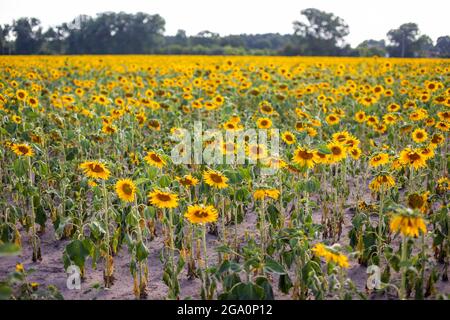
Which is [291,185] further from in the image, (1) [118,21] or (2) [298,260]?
(1) [118,21]

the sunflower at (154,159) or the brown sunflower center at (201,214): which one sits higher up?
the sunflower at (154,159)

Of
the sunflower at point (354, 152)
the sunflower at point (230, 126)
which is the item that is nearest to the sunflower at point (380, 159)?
the sunflower at point (354, 152)

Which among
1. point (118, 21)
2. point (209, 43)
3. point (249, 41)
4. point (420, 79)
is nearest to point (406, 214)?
point (420, 79)

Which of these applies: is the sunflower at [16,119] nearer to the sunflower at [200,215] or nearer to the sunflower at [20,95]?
the sunflower at [20,95]

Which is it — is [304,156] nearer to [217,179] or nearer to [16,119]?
[217,179]

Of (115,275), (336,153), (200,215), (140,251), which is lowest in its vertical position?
(115,275)

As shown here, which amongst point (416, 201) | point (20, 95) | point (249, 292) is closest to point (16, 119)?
point (20, 95)

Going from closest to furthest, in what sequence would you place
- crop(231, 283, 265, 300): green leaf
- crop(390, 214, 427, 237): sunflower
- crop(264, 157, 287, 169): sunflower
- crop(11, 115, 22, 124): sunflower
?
crop(390, 214, 427, 237): sunflower → crop(231, 283, 265, 300): green leaf → crop(264, 157, 287, 169): sunflower → crop(11, 115, 22, 124): sunflower

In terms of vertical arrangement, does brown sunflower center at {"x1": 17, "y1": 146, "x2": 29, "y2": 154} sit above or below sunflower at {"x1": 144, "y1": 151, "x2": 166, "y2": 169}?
above

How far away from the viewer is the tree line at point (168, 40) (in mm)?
35781

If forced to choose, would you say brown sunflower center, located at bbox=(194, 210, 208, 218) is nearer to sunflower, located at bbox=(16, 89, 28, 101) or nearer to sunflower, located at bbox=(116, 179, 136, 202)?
sunflower, located at bbox=(116, 179, 136, 202)

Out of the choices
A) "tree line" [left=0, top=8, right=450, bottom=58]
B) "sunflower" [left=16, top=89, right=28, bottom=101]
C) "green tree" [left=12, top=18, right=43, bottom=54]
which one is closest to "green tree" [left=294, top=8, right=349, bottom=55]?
"tree line" [left=0, top=8, right=450, bottom=58]

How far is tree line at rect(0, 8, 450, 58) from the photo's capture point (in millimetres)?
35781

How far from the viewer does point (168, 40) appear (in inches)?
2361
